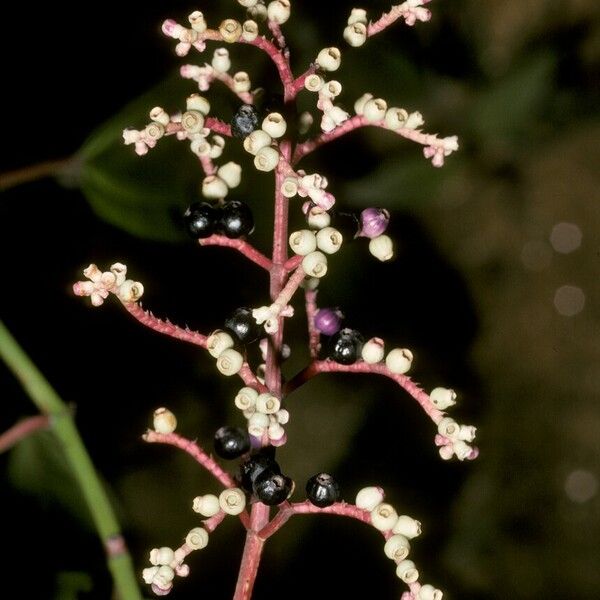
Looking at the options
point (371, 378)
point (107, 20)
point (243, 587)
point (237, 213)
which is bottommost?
point (243, 587)

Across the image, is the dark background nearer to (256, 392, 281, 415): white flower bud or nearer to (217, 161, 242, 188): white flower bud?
(217, 161, 242, 188): white flower bud

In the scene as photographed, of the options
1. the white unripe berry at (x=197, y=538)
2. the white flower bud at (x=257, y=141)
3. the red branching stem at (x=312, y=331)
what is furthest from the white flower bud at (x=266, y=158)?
the white unripe berry at (x=197, y=538)

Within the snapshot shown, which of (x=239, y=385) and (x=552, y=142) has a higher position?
(x=552, y=142)

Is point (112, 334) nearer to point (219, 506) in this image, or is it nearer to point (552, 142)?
point (219, 506)

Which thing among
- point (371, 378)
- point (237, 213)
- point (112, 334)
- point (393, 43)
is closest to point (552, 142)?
point (393, 43)

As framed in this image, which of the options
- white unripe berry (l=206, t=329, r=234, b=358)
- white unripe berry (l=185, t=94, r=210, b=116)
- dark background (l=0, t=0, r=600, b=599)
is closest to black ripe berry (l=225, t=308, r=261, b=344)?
white unripe berry (l=206, t=329, r=234, b=358)

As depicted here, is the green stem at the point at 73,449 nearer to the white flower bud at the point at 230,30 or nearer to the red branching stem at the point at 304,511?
the red branching stem at the point at 304,511
